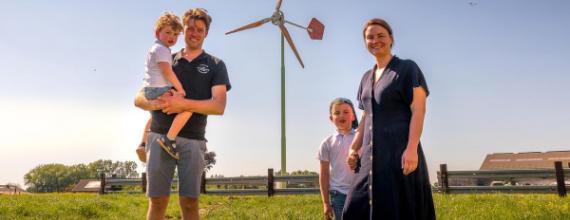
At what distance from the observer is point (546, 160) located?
A: 117 ft

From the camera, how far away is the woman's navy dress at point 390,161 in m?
2.58

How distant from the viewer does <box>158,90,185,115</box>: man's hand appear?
290 cm

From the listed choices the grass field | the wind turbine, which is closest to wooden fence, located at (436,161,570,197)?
the grass field

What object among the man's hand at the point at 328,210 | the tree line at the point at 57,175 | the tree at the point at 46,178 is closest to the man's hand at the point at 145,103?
the man's hand at the point at 328,210

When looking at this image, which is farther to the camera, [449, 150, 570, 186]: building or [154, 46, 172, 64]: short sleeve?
[449, 150, 570, 186]: building

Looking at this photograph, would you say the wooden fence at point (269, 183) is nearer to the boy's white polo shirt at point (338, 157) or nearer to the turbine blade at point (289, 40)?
the turbine blade at point (289, 40)

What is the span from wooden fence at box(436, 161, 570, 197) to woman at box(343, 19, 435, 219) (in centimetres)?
1173

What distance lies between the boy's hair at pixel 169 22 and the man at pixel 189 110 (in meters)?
0.06

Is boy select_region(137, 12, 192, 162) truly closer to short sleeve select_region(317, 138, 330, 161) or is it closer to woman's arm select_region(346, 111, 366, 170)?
woman's arm select_region(346, 111, 366, 170)

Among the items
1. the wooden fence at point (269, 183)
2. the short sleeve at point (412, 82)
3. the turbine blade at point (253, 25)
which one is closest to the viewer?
the short sleeve at point (412, 82)

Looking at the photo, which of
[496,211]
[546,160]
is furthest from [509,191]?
[546,160]

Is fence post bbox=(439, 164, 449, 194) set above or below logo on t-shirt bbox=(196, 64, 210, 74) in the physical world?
below

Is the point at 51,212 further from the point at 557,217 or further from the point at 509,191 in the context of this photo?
the point at 509,191

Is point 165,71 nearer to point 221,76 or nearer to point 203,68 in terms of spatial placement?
point 203,68
